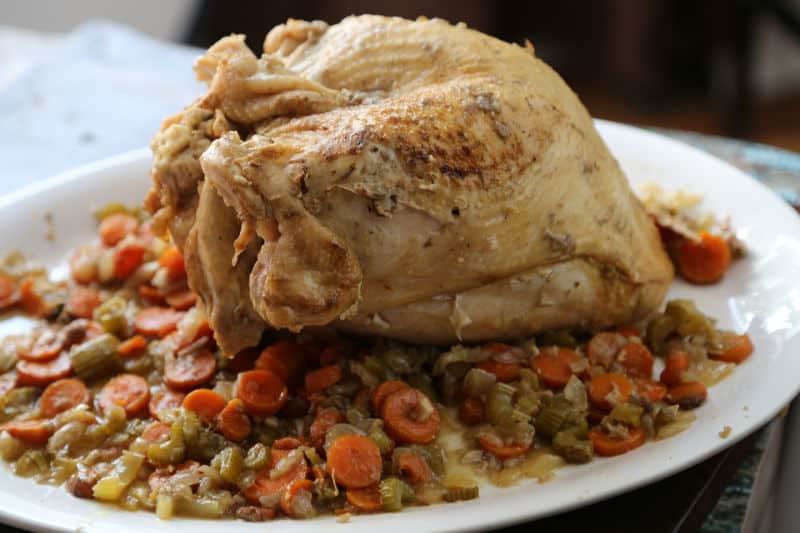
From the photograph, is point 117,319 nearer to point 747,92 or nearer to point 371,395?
point 371,395

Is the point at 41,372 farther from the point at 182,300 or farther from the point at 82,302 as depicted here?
the point at 182,300

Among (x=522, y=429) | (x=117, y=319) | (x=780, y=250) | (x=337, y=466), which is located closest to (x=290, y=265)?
(x=337, y=466)

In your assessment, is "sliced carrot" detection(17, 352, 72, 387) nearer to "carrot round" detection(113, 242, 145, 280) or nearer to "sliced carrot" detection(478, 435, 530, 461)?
"carrot round" detection(113, 242, 145, 280)

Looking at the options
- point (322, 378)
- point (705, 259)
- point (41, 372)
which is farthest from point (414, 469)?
point (705, 259)

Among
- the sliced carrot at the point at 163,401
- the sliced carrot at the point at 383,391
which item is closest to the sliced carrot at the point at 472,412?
the sliced carrot at the point at 383,391

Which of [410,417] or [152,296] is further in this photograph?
[152,296]

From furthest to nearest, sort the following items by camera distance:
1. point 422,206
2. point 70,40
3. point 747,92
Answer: point 747,92
point 70,40
point 422,206
